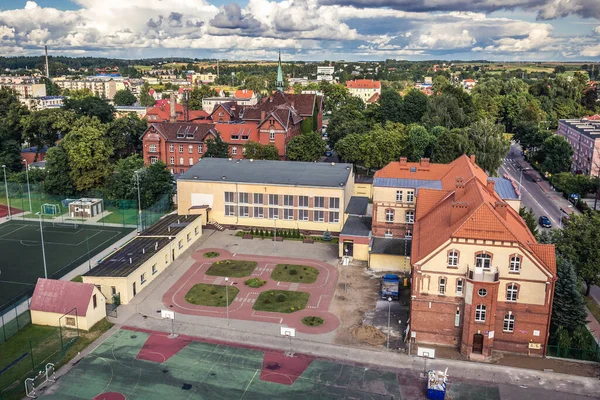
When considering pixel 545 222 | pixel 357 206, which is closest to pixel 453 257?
pixel 357 206

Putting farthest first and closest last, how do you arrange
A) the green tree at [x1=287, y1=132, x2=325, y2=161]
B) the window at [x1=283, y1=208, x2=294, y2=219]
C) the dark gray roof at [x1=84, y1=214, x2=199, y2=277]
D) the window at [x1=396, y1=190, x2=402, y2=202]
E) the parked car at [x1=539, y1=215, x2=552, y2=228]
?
1. the green tree at [x1=287, y1=132, x2=325, y2=161]
2. the parked car at [x1=539, y1=215, x2=552, y2=228]
3. the window at [x1=283, y1=208, x2=294, y2=219]
4. the window at [x1=396, y1=190, x2=402, y2=202]
5. the dark gray roof at [x1=84, y1=214, x2=199, y2=277]

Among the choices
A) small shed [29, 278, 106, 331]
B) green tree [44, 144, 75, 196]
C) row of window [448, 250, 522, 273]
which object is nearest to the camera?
row of window [448, 250, 522, 273]

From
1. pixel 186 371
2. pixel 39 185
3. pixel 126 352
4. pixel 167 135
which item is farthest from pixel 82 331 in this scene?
pixel 167 135

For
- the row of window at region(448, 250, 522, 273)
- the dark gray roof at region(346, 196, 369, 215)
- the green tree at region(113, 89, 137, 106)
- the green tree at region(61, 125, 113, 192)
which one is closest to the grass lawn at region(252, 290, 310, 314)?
the row of window at region(448, 250, 522, 273)

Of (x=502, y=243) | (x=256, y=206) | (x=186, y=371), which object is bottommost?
(x=186, y=371)

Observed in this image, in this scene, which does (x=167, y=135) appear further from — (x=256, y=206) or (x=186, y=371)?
(x=186, y=371)

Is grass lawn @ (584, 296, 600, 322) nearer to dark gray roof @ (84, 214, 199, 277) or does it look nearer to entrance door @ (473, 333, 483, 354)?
entrance door @ (473, 333, 483, 354)

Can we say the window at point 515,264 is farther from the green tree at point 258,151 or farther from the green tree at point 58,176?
the green tree at point 58,176
